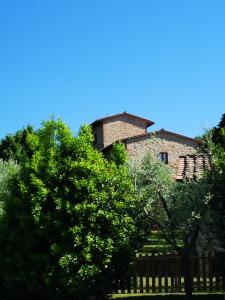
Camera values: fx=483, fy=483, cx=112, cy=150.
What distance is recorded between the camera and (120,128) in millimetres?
56562

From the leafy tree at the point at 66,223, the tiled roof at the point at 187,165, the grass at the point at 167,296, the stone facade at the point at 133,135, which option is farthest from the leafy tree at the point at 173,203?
the stone facade at the point at 133,135

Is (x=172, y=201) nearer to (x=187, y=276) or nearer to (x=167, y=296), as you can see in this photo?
(x=187, y=276)

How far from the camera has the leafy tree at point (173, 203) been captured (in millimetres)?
14680

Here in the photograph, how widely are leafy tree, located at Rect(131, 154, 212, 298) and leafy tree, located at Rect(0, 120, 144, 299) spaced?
2.87ft

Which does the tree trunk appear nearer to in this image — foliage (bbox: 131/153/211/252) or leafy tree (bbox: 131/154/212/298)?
leafy tree (bbox: 131/154/212/298)

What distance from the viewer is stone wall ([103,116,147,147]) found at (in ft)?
185

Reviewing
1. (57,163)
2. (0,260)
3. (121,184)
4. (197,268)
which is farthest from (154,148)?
(0,260)

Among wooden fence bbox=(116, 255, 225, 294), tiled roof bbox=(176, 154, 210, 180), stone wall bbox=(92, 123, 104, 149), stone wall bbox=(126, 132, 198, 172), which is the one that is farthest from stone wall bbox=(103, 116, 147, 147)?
wooden fence bbox=(116, 255, 225, 294)

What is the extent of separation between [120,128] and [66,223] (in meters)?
43.2

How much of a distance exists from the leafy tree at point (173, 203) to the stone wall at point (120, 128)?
4048 centimetres

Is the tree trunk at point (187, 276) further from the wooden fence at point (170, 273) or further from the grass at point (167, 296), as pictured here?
the wooden fence at point (170, 273)

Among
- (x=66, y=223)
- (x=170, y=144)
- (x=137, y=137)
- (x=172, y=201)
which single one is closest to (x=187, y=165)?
(x=172, y=201)

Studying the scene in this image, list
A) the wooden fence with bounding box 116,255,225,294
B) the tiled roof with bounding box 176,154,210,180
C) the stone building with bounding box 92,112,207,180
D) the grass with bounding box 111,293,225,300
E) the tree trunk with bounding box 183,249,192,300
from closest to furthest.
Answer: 1. the tree trunk with bounding box 183,249,192,300
2. the grass with bounding box 111,293,225,300
3. the wooden fence with bounding box 116,255,225,294
4. the tiled roof with bounding box 176,154,210,180
5. the stone building with bounding box 92,112,207,180

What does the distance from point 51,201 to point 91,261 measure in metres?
2.05
